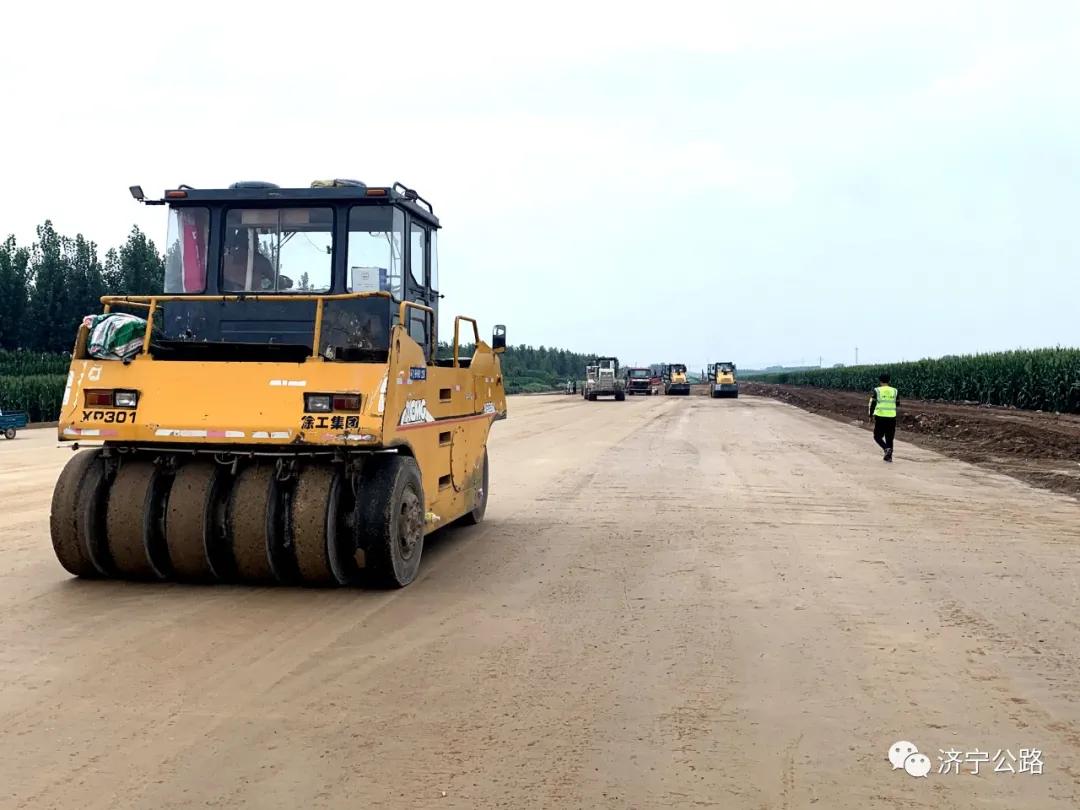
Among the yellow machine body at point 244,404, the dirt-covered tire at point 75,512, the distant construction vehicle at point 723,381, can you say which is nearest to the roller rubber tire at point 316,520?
the yellow machine body at point 244,404

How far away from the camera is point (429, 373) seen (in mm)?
7332

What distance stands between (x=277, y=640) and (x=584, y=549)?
3552 mm

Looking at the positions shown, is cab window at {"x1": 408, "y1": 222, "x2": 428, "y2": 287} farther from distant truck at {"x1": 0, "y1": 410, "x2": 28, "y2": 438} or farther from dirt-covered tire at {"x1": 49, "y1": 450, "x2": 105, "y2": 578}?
distant truck at {"x1": 0, "y1": 410, "x2": 28, "y2": 438}

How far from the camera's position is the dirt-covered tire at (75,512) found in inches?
258

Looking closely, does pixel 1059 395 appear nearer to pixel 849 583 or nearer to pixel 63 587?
pixel 849 583

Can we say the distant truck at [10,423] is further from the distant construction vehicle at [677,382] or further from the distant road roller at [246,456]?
the distant construction vehicle at [677,382]

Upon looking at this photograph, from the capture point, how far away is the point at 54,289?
76125 mm

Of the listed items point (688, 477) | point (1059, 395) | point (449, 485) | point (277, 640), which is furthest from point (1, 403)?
point (1059, 395)

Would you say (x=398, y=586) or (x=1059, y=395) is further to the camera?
(x=1059, y=395)

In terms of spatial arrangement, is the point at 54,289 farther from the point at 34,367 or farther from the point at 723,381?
the point at 723,381

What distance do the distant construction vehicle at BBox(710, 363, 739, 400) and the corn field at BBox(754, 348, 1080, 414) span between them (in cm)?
1022

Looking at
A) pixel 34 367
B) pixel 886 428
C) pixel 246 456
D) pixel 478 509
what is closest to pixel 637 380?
pixel 34 367

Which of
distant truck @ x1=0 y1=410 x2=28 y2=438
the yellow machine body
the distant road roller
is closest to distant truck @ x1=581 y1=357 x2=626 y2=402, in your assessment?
distant truck @ x1=0 y1=410 x2=28 y2=438

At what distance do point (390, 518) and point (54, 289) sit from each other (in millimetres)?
80087
